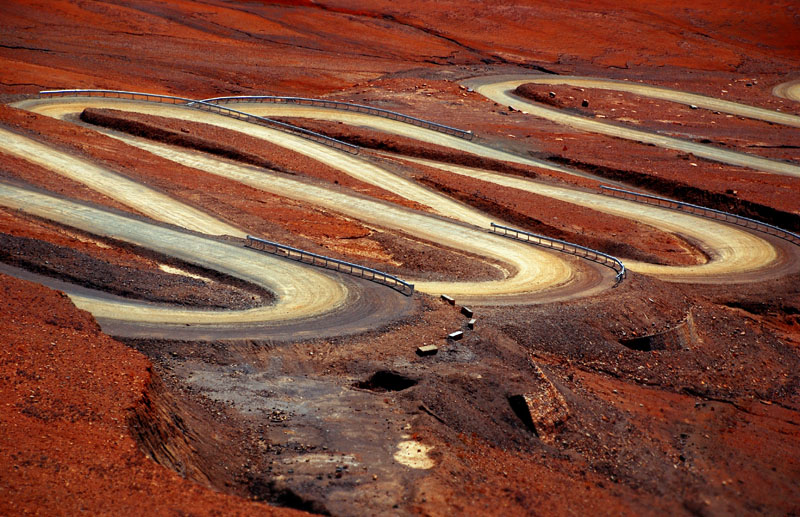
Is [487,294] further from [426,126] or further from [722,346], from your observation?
[426,126]

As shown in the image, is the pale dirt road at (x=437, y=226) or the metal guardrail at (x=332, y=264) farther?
the pale dirt road at (x=437, y=226)

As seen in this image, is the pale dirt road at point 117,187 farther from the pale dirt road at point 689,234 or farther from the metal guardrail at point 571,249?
the pale dirt road at point 689,234

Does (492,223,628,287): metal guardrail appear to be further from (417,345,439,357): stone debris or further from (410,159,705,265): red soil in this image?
(417,345,439,357): stone debris

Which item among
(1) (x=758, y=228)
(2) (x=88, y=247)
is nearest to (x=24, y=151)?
(2) (x=88, y=247)

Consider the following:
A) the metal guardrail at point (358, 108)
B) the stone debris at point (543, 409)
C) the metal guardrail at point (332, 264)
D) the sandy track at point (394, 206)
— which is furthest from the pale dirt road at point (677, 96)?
the stone debris at point (543, 409)

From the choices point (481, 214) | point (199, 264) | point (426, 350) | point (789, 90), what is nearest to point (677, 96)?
point (789, 90)

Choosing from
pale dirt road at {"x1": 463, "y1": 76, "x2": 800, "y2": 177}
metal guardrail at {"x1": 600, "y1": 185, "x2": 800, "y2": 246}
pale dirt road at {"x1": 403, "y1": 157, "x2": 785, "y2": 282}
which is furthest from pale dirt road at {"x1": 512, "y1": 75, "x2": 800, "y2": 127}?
pale dirt road at {"x1": 403, "y1": 157, "x2": 785, "y2": 282}
